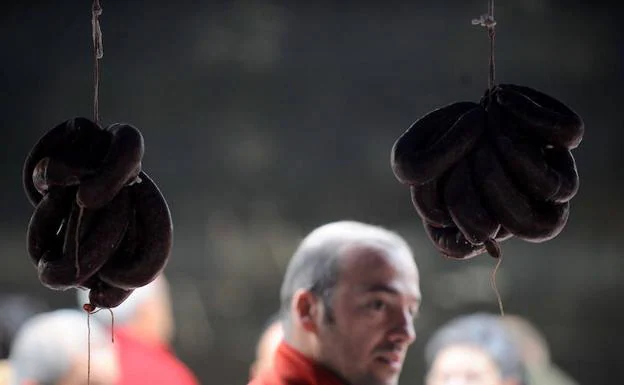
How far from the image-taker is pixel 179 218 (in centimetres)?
427

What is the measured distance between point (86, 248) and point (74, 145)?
15 cm

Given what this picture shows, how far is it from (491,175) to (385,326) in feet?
2.16

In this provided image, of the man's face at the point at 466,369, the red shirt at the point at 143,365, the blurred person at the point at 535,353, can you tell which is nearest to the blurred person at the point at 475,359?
the man's face at the point at 466,369

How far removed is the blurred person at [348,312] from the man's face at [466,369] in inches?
25.0


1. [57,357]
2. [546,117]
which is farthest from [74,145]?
[57,357]

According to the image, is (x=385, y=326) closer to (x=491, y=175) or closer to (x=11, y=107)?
(x=491, y=175)

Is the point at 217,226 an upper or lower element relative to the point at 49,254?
lower

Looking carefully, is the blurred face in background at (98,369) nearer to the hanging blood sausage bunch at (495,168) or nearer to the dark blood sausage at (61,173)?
the dark blood sausage at (61,173)

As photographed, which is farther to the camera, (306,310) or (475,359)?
(475,359)

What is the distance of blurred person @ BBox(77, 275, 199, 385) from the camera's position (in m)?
3.13

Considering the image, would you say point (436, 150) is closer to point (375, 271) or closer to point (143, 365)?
point (375, 271)

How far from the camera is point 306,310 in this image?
2.14 meters

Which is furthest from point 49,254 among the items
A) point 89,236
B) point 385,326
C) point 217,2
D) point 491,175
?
point 217,2

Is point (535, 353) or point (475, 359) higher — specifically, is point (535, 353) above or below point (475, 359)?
below
